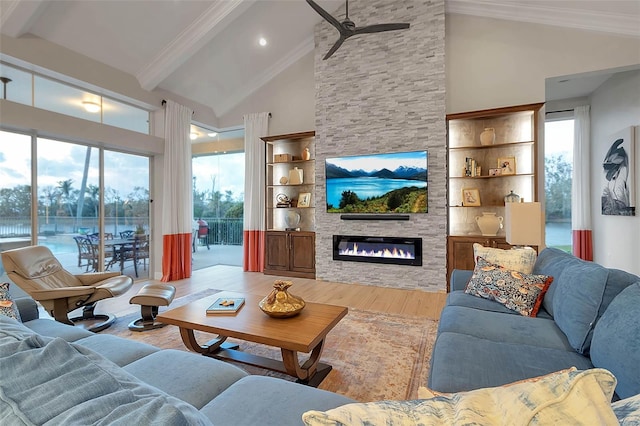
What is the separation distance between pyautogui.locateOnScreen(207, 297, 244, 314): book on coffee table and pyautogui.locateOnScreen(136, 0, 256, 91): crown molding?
4053mm

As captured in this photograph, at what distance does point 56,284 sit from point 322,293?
307 centimetres

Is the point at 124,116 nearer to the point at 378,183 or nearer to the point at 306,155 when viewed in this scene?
the point at 306,155

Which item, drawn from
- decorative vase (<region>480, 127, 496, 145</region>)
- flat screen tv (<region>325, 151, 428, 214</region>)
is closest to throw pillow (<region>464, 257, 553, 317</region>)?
flat screen tv (<region>325, 151, 428, 214</region>)

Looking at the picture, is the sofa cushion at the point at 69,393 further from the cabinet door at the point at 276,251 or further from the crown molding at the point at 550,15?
the crown molding at the point at 550,15

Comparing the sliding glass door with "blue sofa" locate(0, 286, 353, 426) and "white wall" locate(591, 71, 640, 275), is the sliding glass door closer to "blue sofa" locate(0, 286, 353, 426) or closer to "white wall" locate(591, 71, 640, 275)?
"blue sofa" locate(0, 286, 353, 426)

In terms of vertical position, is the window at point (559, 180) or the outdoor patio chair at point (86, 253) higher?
the window at point (559, 180)

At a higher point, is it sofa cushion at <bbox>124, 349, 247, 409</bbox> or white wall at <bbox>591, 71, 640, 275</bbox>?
white wall at <bbox>591, 71, 640, 275</bbox>

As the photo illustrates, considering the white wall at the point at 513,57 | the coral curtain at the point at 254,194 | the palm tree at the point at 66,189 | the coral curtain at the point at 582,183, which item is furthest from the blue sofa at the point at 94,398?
the coral curtain at the point at 582,183

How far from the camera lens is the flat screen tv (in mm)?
4598

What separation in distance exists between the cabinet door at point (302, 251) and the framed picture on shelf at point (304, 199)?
0.59m

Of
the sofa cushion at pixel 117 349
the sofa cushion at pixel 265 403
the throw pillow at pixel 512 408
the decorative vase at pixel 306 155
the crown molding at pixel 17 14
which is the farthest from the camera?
the decorative vase at pixel 306 155

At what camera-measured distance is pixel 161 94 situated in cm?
525

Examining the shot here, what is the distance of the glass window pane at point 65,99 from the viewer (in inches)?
153

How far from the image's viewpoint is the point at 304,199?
19.1 ft
